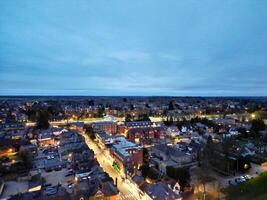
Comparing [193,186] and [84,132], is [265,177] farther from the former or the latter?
[84,132]

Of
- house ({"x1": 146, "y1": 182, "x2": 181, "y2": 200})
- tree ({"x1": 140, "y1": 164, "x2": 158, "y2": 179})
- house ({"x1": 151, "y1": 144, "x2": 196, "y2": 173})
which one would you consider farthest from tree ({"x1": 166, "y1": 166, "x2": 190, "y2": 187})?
house ({"x1": 151, "y1": 144, "x2": 196, "y2": 173})

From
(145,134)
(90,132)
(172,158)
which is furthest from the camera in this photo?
(90,132)

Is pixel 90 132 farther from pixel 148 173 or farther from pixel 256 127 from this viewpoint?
pixel 256 127

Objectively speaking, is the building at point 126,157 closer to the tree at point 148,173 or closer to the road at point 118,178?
the road at point 118,178

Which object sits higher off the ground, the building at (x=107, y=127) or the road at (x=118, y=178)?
the building at (x=107, y=127)

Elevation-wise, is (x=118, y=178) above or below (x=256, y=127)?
below

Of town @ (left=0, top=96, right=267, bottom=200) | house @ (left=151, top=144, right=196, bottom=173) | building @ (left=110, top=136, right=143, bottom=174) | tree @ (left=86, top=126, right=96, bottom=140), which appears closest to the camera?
town @ (left=0, top=96, right=267, bottom=200)

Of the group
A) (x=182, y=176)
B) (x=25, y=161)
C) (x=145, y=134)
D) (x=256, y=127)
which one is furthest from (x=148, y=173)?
(x=256, y=127)

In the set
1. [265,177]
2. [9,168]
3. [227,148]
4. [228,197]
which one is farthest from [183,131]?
[9,168]

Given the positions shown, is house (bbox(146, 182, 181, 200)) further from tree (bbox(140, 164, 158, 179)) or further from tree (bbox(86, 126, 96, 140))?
tree (bbox(86, 126, 96, 140))

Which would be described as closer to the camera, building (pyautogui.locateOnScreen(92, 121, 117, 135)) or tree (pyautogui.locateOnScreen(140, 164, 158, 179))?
tree (pyautogui.locateOnScreen(140, 164, 158, 179))

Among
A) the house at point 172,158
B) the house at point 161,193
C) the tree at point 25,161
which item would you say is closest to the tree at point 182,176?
the house at point 161,193
